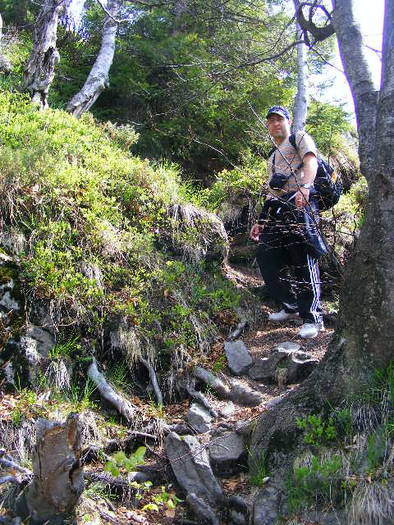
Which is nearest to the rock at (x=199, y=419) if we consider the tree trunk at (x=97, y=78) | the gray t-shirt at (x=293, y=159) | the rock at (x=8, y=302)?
the rock at (x=8, y=302)

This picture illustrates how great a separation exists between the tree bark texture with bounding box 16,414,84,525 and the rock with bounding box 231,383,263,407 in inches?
91.7

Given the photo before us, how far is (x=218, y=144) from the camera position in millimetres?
10086

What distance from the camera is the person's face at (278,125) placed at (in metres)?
5.89

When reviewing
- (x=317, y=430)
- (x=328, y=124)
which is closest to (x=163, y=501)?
(x=317, y=430)

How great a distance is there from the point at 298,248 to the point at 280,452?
2769 millimetres

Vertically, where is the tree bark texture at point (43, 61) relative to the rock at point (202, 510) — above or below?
above

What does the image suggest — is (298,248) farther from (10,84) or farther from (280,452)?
(10,84)

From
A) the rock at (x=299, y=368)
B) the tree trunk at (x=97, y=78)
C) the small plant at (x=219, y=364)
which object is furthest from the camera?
the tree trunk at (x=97, y=78)

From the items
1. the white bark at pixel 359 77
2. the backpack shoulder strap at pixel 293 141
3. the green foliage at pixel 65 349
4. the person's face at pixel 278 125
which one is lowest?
the green foliage at pixel 65 349

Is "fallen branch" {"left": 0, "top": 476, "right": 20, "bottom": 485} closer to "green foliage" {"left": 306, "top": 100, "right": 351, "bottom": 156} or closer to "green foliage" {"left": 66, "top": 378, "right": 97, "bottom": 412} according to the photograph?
"green foliage" {"left": 66, "top": 378, "right": 97, "bottom": 412}

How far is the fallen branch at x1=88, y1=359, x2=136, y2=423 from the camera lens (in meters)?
4.72

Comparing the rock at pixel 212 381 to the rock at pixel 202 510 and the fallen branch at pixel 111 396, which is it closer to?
the fallen branch at pixel 111 396

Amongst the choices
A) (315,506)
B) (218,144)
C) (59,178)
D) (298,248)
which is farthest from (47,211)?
(218,144)

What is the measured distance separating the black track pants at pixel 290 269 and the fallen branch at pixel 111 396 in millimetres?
2108
